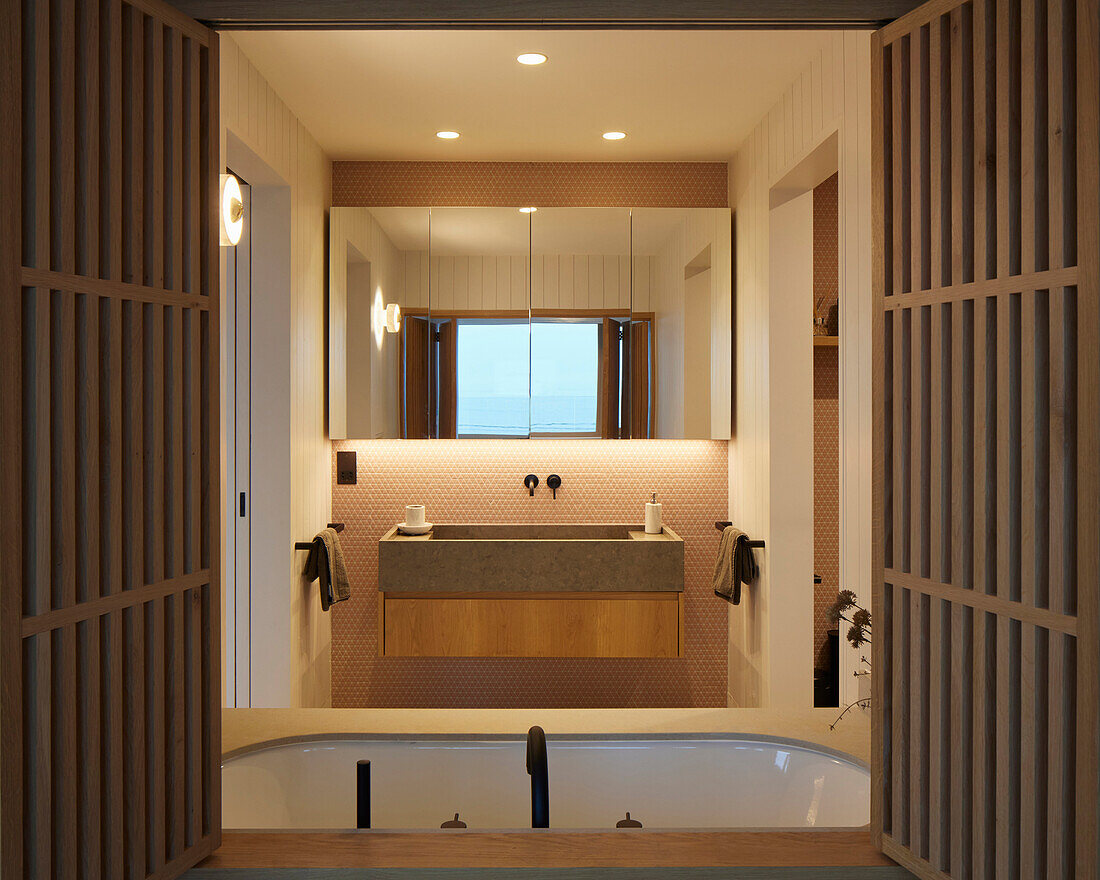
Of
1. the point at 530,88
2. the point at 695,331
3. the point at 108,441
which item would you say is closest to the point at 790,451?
the point at 695,331

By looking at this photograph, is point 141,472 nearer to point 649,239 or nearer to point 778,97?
point 778,97

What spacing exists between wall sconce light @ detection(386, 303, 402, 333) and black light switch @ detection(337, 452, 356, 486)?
628 mm

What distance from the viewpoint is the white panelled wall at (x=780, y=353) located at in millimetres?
2438

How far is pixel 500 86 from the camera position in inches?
123

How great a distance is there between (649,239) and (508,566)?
62.1 inches

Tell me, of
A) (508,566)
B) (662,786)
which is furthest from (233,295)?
(662,786)

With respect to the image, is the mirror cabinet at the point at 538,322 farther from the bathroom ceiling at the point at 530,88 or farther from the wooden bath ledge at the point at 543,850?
the wooden bath ledge at the point at 543,850

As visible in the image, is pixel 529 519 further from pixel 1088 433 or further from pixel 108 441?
pixel 1088 433

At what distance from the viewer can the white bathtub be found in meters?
1.95

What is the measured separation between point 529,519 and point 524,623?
2.09 feet

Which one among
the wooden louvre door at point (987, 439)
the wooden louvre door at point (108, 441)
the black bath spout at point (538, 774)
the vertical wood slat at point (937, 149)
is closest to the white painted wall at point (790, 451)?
the wooden louvre door at point (987, 439)

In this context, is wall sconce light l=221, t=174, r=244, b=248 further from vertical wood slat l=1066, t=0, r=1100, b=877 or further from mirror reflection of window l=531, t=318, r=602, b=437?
vertical wood slat l=1066, t=0, r=1100, b=877

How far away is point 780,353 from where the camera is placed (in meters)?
3.31

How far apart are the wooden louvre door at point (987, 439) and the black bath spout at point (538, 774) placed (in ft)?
1.84
